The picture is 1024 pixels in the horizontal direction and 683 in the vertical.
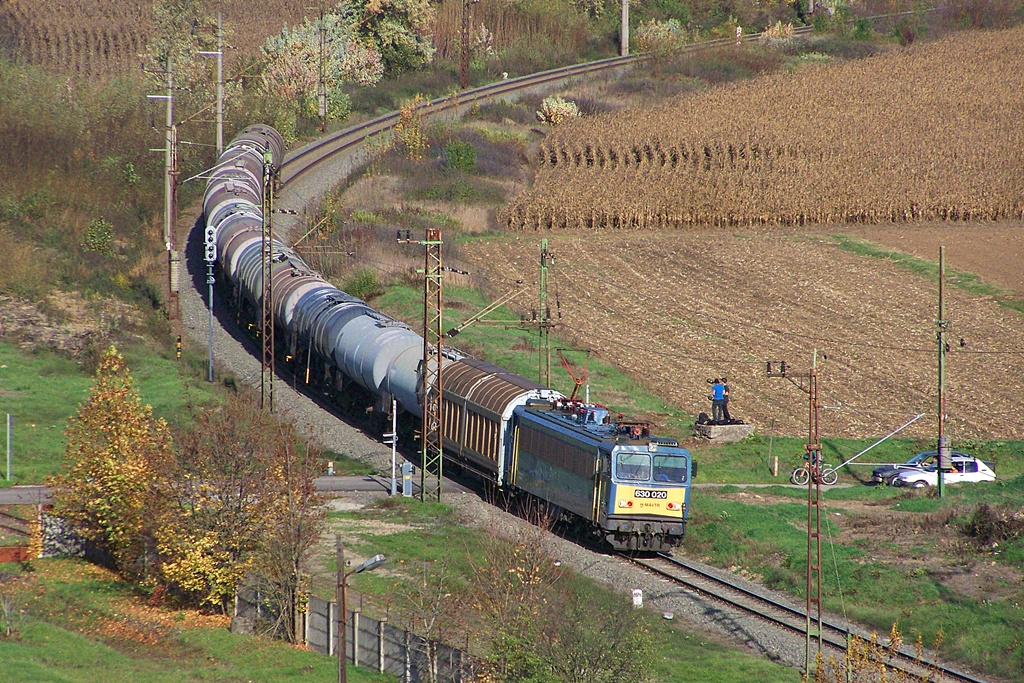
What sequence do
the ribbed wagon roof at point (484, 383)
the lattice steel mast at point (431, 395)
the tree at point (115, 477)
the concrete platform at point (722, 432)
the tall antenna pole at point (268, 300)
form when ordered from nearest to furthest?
the tree at point (115, 477)
the ribbed wagon roof at point (484, 383)
the lattice steel mast at point (431, 395)
the concrete platform at point (722, 432)
the tall antenna pole at point (268, 300)

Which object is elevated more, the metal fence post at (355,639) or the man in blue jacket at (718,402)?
the man in blue jacket at (718,402)

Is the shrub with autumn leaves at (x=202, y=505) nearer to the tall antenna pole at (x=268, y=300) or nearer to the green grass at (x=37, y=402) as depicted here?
the green grass at (x=37, y=402)

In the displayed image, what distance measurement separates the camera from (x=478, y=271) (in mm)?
59688

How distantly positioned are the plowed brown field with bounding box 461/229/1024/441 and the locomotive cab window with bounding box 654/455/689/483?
12.4 meters

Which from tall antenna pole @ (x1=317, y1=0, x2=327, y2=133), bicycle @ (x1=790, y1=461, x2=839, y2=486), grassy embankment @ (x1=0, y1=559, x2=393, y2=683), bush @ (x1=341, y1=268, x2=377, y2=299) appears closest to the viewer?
grassy embankment @ (x1=0, y1=559, x2=393, y2=683)

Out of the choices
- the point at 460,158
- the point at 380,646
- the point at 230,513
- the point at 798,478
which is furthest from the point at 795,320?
the point at 380,646

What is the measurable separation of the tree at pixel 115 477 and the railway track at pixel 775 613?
1160cm

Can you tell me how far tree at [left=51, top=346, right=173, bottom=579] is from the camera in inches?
1248

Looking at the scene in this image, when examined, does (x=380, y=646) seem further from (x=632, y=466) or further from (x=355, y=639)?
(x=632, y=466)

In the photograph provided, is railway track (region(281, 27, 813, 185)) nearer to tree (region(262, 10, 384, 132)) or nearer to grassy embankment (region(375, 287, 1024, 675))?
tree (region(262, 10, 384, 132))

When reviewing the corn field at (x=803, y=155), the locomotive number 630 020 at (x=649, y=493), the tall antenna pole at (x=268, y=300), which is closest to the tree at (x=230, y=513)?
the locomotive number 630 020 at (x=649, y=493)

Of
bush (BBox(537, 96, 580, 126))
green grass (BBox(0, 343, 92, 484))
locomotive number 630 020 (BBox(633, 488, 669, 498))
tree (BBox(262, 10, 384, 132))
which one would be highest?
tree (BBox(262, 10, 384, 132))

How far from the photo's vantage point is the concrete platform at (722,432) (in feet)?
137

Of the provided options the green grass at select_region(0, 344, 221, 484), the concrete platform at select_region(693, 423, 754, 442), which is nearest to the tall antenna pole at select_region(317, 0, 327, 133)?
the green grass at select_region(0, 344, 221, 484)
